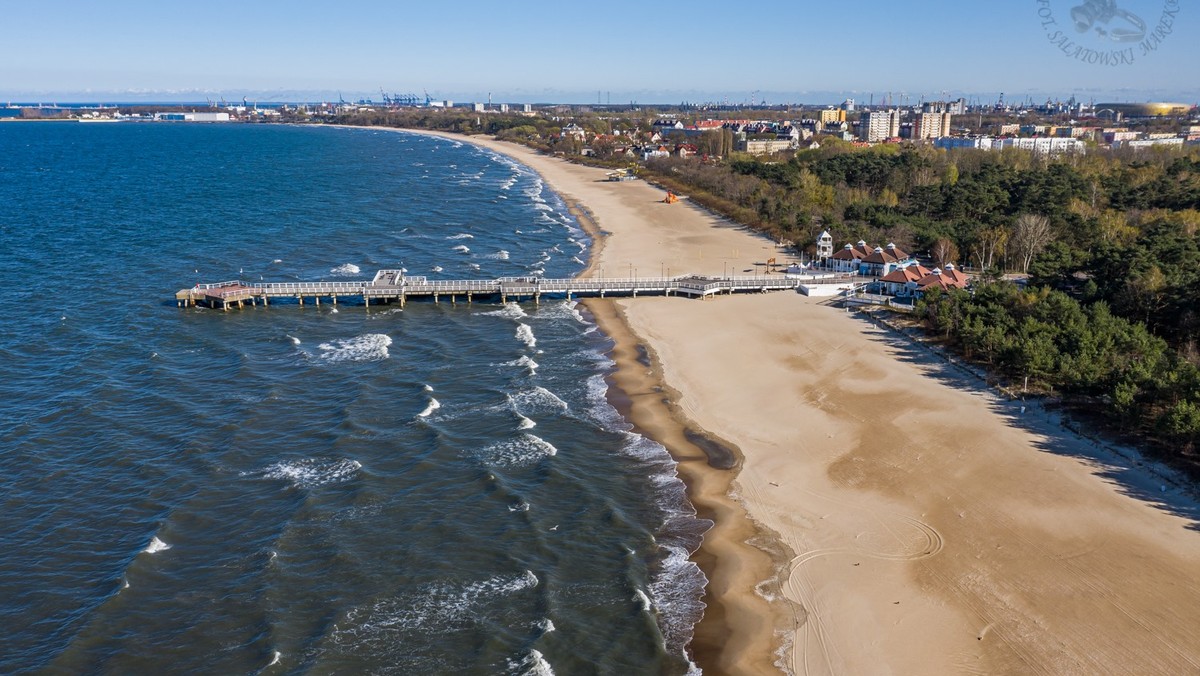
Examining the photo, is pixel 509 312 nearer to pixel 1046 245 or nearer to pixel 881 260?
pixel 881 260

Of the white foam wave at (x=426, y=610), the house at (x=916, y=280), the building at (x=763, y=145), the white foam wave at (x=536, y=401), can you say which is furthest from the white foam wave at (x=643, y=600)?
the building at (x=763, y=145)

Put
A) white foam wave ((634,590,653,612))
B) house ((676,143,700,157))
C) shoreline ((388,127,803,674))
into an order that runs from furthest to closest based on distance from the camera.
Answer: house ((676,143,700,157)) < white foam wave ((634,590,653,612)) < shoreline ((388,127,803,674))

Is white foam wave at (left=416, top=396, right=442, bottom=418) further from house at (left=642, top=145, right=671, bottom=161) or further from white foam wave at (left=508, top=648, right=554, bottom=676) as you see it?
house at (left=642, top=145, right=671, bottom=161)

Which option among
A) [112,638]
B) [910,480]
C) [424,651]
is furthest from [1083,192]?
[112,638]

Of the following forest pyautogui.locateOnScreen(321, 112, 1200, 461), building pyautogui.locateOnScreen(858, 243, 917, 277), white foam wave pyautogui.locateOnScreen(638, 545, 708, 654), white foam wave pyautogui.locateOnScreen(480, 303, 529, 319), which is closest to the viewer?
white foam wave pyautogui.locateOnScreen(638, 545, 708, 654)

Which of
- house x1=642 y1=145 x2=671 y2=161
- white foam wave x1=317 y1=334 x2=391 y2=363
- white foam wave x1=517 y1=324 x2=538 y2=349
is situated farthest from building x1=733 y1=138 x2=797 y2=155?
white foam wave x1=317 y1=334 x2=391 y2=363

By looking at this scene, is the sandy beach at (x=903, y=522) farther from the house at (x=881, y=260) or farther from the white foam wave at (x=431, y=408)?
the house at (x=881, y=260)

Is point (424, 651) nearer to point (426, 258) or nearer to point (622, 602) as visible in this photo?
point (622, 602)
